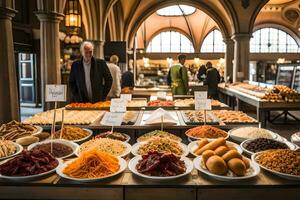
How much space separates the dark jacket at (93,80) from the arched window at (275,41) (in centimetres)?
2813

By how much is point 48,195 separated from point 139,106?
3.19 metres

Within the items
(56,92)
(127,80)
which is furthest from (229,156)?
(127,80)

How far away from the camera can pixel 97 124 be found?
389 centimetres

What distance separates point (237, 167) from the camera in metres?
2.21

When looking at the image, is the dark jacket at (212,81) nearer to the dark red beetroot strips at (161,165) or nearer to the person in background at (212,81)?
the person in background at (212,81)

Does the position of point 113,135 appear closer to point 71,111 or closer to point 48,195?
point 48,195

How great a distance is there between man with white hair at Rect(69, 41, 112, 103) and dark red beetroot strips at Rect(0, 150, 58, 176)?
2767 millimetres

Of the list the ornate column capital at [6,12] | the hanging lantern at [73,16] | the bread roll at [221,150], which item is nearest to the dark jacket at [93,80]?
the ornate column capital at [6,12]

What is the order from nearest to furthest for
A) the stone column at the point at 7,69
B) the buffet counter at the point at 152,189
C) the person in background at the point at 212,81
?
the buffet counter at the point at 152,189, the stone column at the point at 7,69, the person in background at the point at 212,81

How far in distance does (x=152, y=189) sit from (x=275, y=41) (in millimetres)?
31689

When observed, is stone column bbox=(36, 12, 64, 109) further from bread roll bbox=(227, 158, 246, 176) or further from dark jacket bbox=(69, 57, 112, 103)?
bread roll bbox=(227, 158, 246, 176)

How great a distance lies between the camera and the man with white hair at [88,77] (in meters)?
5.12

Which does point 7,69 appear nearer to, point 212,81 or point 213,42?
point 212,81

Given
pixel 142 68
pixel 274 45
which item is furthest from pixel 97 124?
pixel 274 45
